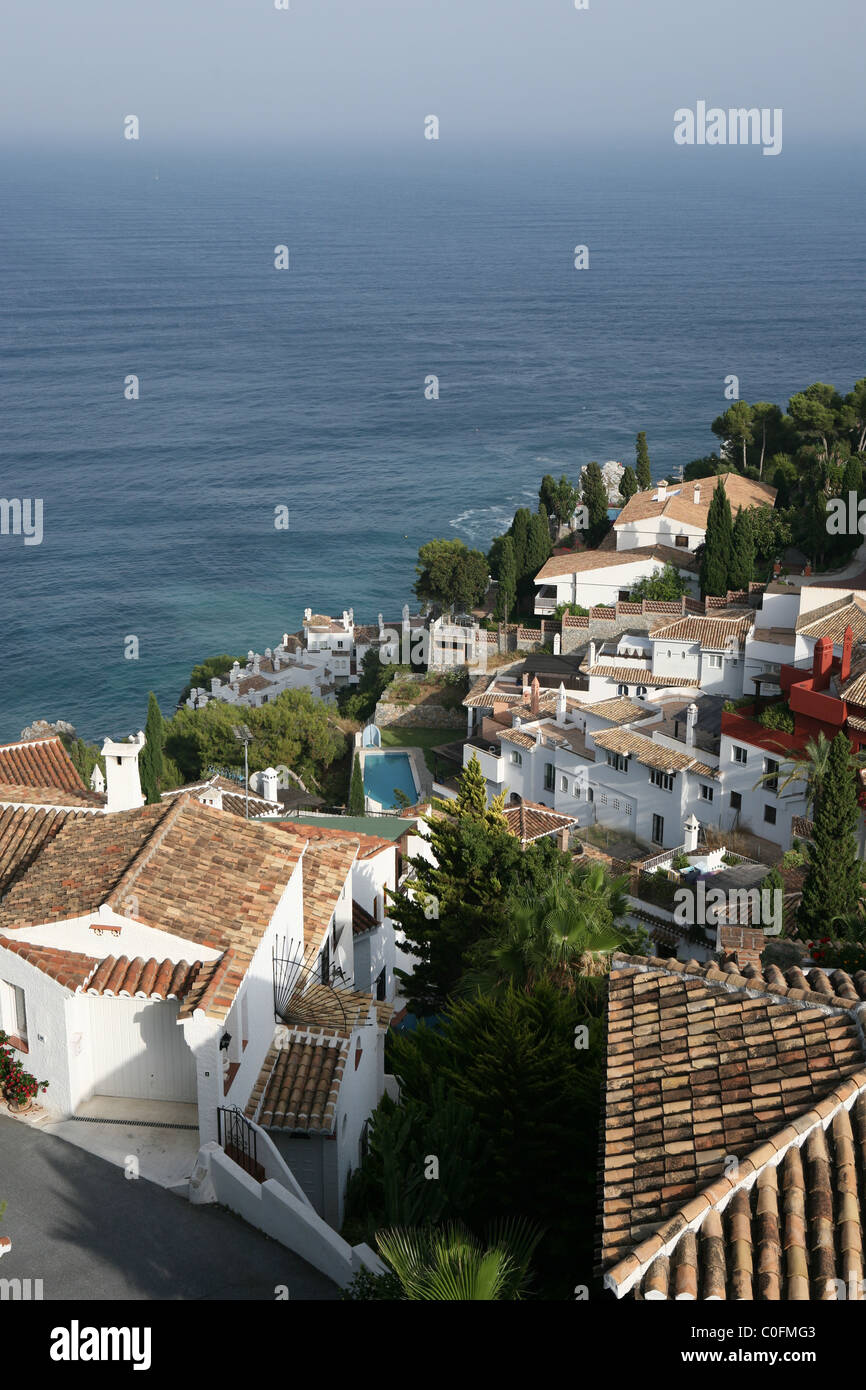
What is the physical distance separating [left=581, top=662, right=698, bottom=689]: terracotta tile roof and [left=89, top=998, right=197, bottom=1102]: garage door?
33.6 meters

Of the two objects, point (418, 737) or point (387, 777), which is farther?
point (418, 737)

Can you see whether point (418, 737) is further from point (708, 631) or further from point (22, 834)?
point (22, 834)

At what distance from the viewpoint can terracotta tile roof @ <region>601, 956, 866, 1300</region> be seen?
31.0 feet

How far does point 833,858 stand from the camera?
89.6ft

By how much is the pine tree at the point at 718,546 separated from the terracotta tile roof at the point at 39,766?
3250 centimetres

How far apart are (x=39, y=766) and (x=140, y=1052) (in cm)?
1339

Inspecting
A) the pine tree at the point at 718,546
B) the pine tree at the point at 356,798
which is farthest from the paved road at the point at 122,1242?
the pine tree at the point at 718,546

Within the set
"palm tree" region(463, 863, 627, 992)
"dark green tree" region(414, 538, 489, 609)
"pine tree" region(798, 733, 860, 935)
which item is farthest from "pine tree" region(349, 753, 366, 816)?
"palm tree" region(463, 863, 627, 992)

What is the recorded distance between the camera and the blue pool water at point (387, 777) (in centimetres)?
5039

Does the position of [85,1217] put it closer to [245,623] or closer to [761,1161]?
[761,1161]

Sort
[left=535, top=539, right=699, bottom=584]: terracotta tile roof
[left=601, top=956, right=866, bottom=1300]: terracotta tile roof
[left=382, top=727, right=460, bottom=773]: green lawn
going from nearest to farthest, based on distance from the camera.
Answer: [left=601, top=956, right=866, bottom=1300]: terracotta tile roof < [left=382, top=727, right=460, bottom=773]: green lawn < [left=535, top=539, right=699, bottom=584]: terracotta tile roof

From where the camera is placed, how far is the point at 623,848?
41500mm

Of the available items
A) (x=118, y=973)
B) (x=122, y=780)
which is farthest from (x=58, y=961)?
(x=122, y=780)

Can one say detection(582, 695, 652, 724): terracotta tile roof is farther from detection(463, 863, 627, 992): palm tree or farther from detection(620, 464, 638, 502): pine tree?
detection(620, 464, 638, 502): pine tree
